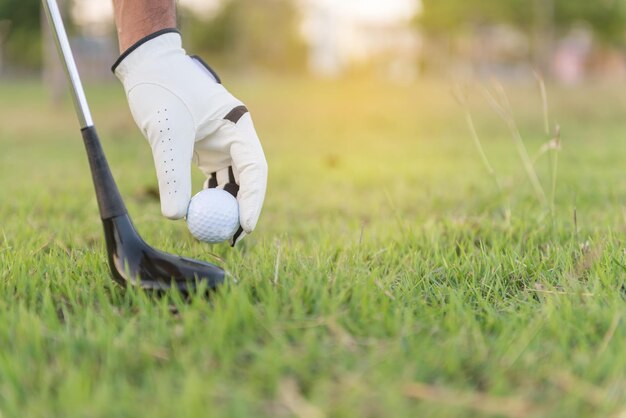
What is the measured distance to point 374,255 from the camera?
93.0 inches

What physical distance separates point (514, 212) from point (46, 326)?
2.17 meters

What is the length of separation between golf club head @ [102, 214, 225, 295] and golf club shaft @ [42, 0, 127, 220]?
0.04 m

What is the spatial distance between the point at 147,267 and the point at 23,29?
41123 mm

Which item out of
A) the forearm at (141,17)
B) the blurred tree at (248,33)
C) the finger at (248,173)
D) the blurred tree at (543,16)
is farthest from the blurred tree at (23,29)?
the finger at (248,173)

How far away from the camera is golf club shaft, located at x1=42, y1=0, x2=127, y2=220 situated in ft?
6.17

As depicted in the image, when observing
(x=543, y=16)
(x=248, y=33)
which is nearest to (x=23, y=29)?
(x=248, y=33)

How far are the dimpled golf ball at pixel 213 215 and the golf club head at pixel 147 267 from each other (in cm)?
24

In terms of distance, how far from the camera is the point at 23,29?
127 feet

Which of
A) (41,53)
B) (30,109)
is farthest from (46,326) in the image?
(41,53)

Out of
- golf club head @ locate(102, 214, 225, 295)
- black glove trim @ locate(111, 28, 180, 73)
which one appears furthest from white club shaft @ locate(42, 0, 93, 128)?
golf club head @ locate(102, 214, 225, 295)

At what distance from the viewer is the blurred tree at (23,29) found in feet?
124

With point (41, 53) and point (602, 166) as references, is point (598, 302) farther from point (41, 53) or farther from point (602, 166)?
point (41, 53)

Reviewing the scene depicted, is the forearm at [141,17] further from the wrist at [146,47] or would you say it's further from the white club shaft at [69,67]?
the white club shaft at [69,67]

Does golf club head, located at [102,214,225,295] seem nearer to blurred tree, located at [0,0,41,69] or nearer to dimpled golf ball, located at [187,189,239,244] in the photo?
dimpled golf ball, located at [187,189,239,244]
